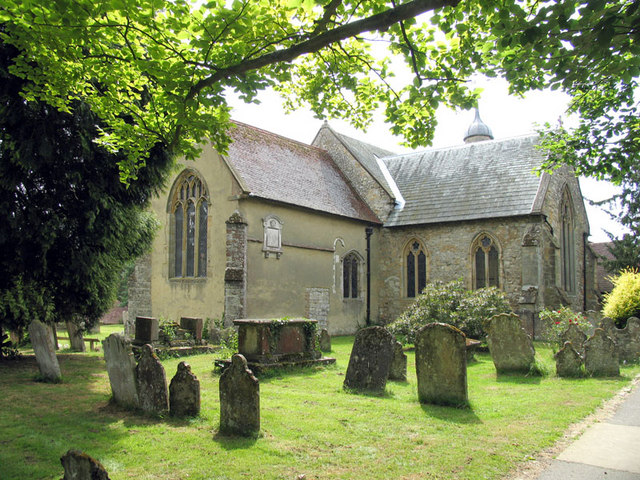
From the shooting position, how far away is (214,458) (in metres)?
5.43

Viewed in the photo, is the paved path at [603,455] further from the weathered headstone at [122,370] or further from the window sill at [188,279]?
the window sill at [188,279]

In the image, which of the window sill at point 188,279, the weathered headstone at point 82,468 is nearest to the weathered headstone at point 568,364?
the weathered headstone at point 82,468

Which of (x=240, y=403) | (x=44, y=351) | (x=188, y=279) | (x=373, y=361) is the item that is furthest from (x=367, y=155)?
(x=240, y=403)

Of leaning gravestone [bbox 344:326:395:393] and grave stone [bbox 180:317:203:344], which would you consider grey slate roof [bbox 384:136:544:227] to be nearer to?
grave stone [bbox 180:317:203:344]

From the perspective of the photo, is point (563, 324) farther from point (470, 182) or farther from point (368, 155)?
point (368, 155)

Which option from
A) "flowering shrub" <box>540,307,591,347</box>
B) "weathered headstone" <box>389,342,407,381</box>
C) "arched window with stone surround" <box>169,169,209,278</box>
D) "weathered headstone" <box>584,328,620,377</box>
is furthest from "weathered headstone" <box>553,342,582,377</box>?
"arched window with stone surround" <box>169,169,209,278</box>

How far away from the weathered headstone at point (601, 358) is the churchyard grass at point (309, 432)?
49 cm

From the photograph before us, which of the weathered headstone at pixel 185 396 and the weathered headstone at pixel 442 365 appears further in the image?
the weathered headstone at pixel 442 365

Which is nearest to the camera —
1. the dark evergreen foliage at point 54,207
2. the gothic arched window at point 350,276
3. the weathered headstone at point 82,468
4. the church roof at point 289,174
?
the weathered headstone at point 82,468

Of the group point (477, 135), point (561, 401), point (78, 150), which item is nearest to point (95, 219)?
point (78, 150)

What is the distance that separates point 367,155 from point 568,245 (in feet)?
36.1

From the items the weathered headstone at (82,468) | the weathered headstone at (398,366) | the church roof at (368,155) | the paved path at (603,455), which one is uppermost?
the church roof at (368,155)

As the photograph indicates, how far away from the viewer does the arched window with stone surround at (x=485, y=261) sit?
70.3ft

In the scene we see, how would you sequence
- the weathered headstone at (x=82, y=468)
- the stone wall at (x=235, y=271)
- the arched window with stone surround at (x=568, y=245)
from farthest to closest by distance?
the arched window with stone surround at (x=568, y=245) < the stone wall at (x=235, y=271) < the weathered headstone at (x=82, y=468)
